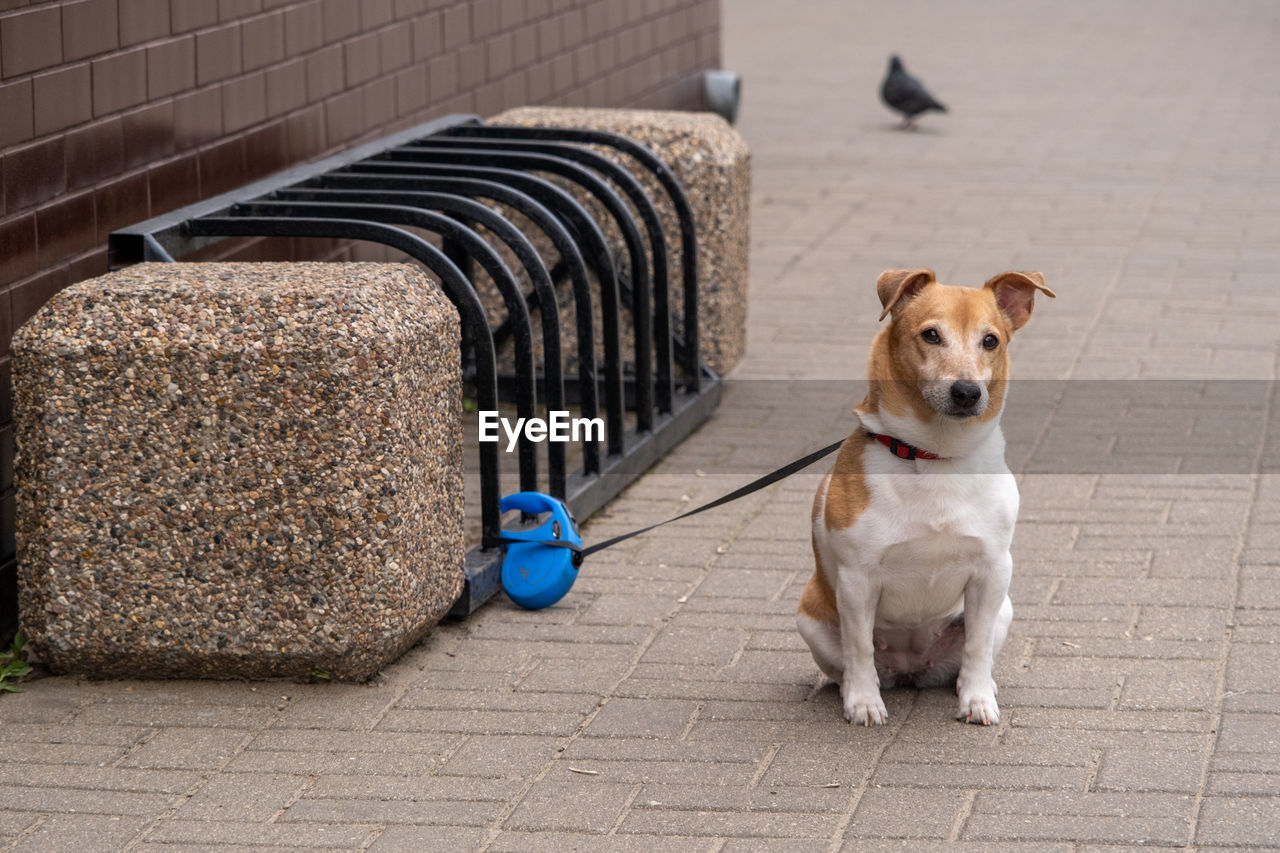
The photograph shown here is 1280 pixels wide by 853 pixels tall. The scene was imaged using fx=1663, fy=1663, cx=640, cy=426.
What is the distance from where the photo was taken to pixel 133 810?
12.5 feet

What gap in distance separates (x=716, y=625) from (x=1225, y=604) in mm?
1534

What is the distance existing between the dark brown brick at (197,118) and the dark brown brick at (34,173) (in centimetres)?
76

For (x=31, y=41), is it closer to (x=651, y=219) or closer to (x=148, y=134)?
(x=148, y=134)

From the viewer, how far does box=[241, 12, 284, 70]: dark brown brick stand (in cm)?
625

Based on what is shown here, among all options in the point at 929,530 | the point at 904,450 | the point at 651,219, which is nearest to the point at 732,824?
the point at 929,530

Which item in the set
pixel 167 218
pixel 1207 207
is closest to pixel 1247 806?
pixel 167 218

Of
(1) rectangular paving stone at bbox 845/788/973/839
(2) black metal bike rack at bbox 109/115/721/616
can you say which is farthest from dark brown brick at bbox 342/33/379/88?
(1) rectangular paving stone at bbox 845/788/973/839

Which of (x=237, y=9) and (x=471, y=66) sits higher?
(x=237, y=9)

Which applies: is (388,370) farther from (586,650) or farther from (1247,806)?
(1247,806)

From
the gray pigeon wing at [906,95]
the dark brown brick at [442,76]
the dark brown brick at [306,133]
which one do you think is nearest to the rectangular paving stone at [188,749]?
the dark brown brick at [306,133]

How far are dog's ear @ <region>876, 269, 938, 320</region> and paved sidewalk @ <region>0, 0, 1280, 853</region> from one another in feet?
3.53

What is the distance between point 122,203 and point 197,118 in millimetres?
625

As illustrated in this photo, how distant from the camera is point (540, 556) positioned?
5.03 m

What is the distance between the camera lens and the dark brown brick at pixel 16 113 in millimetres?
4730
